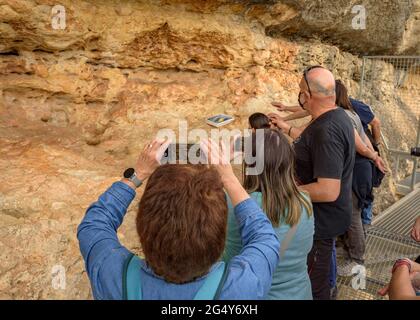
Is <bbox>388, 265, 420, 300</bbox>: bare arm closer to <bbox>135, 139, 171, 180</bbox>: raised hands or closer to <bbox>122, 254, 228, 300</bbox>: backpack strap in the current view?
<bbox>122, 254, 228, 300</bbox>: backpack strap

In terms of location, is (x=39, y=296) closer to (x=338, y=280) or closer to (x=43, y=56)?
(x=43, y=56)

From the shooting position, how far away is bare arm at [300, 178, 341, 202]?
2100mm

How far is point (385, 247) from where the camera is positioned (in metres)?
3.78

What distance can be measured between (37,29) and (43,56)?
297 millimetres


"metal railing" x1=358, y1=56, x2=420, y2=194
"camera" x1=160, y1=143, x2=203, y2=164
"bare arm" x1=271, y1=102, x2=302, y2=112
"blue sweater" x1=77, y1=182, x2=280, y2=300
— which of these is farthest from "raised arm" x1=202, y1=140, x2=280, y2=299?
"metal railing" x1=358, y1=56, x2=420, y2=194

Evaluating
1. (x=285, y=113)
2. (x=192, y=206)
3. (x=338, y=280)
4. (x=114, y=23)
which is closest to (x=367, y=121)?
(x=285, y=113)

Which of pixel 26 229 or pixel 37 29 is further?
pixel 37 29

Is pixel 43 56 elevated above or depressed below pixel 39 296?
above

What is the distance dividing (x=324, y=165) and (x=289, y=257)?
0.73 metres

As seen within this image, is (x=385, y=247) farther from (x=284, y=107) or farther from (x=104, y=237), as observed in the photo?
(x=104, y=237)

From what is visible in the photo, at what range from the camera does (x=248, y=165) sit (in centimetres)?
165

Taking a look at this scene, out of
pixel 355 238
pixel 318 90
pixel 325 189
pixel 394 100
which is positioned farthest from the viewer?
pixel 394 100

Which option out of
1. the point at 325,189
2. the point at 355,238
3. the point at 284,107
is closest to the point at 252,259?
the point at 325,189

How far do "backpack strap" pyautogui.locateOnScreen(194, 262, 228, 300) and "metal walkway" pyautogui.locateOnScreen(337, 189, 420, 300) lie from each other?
2.44 meters
